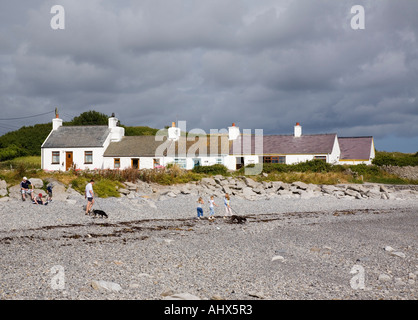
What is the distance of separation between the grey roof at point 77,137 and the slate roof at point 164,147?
177cm

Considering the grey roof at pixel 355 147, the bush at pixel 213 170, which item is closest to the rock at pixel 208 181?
the bush at pixel 213 170

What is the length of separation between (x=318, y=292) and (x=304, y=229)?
9.70 metres

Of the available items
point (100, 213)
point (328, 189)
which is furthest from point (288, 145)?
point (100, 213)

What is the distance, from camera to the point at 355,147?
53500 millimetres

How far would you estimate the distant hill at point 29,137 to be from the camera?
60.1m

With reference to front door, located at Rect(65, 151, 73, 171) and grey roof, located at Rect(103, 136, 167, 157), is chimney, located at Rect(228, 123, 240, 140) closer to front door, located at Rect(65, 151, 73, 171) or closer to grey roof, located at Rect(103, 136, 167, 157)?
grey roof, located at Rect(103, 136, 167, 157)

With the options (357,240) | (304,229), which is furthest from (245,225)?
(357,240)

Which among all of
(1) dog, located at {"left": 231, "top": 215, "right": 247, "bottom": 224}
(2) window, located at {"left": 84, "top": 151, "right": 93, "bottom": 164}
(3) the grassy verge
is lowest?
(1) dog, located at {"left": 231, "top": 215, "right": 247, "bottom": 224}

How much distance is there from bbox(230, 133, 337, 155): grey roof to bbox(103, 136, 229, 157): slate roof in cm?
210

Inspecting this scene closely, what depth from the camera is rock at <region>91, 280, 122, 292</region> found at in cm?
907

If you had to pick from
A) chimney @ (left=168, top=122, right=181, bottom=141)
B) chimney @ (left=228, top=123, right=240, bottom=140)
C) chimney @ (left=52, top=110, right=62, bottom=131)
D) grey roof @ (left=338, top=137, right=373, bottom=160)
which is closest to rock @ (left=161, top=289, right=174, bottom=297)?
chimney @ (left=168, top=122, right=181, bottom=141)

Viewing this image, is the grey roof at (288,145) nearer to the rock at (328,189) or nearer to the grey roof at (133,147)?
the grey roof at (133,147)

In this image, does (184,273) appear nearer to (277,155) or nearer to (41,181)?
(41,181)
